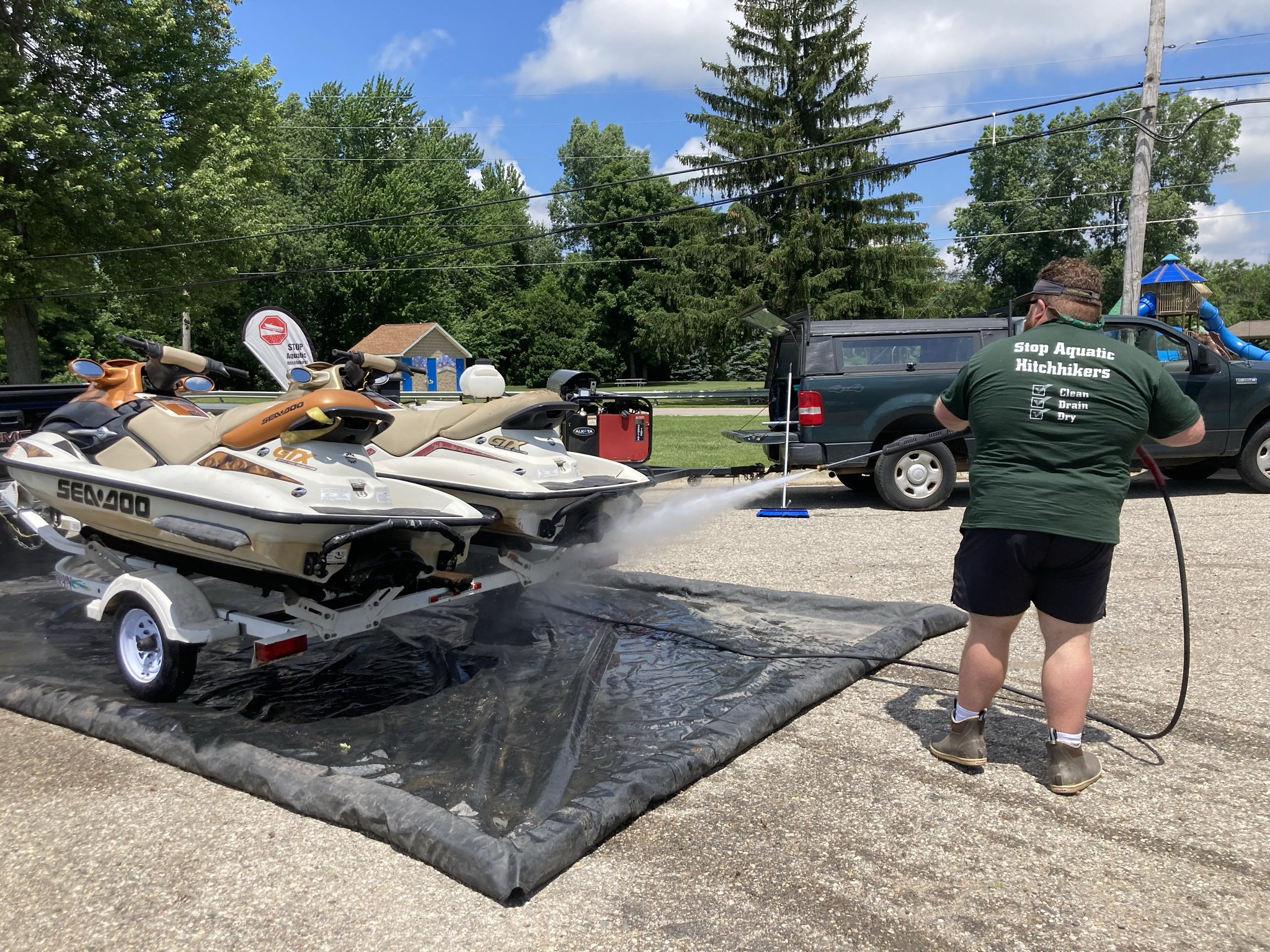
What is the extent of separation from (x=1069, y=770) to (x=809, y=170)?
37.3 metres

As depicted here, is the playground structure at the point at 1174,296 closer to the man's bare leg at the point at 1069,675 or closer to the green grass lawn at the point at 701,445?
the green grass lawn at the point at 701,445

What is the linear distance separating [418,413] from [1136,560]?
593 cm

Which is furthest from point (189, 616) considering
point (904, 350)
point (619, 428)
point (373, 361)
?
point (904, 350)

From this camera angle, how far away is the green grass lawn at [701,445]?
16.0 meters

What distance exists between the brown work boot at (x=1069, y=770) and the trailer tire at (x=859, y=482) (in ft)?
27.6

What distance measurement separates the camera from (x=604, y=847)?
3.20 metres

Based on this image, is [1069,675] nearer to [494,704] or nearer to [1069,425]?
[1069,425]

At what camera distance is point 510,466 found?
5.62m

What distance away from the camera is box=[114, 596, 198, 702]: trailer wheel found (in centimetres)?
439

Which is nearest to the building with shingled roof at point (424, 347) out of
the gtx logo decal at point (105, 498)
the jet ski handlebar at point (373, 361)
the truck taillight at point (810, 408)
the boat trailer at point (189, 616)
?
the truck taillight at point (810, 408)

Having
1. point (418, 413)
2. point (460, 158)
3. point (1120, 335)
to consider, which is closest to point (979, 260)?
point (460, 158)

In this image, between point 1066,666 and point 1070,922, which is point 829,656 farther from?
point 1070,922

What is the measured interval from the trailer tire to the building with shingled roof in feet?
128

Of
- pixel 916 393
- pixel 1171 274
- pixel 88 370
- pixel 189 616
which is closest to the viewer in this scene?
pixel 189 616
